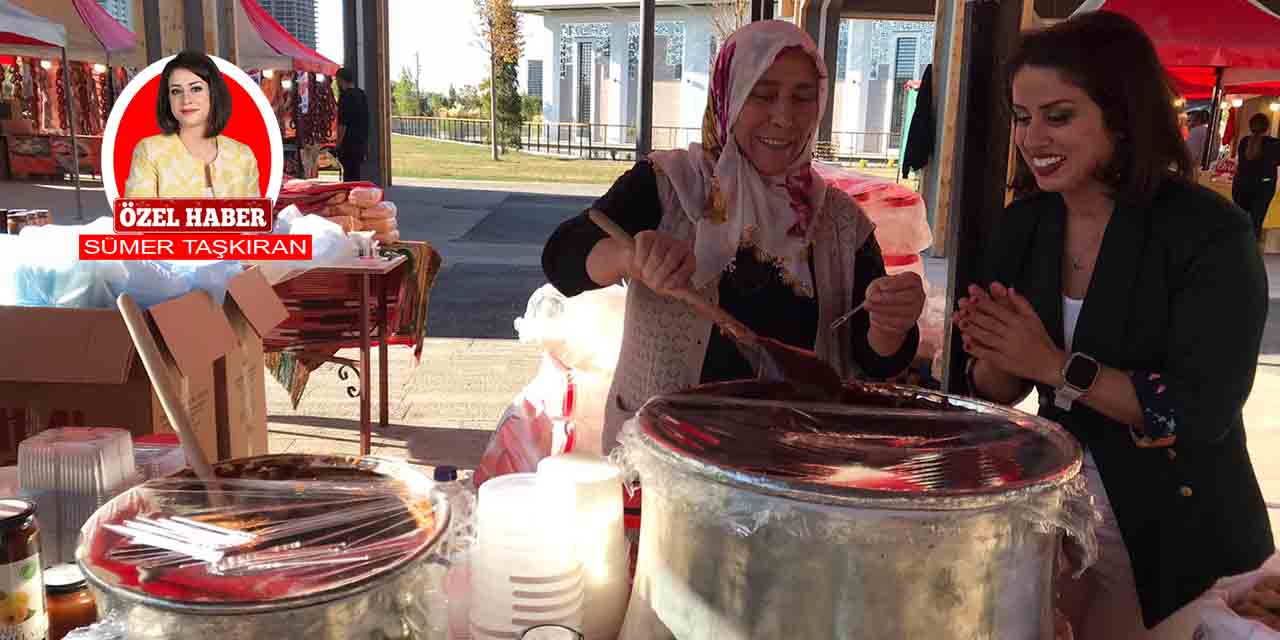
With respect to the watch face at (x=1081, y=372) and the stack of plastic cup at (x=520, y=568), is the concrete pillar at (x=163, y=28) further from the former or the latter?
the watch face at (x=1081, y=372)

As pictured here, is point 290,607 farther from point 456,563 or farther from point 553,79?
point 553,79

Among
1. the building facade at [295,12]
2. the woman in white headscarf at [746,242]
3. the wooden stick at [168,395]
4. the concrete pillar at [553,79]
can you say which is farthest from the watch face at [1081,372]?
the concrete pillar at [553,79]

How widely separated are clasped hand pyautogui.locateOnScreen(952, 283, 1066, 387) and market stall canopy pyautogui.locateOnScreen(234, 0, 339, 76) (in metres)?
12.9

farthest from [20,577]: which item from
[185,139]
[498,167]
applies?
[498,167]

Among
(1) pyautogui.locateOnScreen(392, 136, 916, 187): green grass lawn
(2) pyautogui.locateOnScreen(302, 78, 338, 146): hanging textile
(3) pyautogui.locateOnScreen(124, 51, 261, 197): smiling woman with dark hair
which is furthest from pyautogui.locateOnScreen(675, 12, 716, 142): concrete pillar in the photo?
(3) pyautogui.locateOnScreen(124, 51, 261, 197): smiling woman with dark hair

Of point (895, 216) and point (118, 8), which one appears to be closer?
point (895, 216)

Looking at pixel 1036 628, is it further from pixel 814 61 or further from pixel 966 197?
pixel 814 61

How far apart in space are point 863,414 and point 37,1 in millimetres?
16023

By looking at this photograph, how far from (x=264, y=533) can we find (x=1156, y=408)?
46.4 inches

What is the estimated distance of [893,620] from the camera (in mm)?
770

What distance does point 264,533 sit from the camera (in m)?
0.88

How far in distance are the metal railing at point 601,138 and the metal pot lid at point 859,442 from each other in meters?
22.3

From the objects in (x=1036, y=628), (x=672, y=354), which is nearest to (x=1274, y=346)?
Answer: (x=672, y=354)

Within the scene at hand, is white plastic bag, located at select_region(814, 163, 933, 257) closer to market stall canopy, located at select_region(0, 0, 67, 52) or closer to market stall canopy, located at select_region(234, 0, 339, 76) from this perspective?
market stall canopy, located at select_region(0, 0, 67, 52)
